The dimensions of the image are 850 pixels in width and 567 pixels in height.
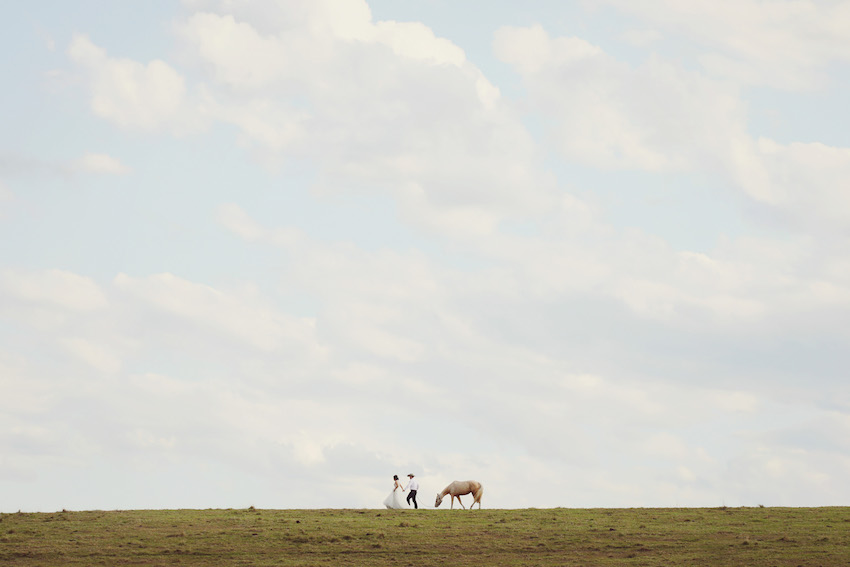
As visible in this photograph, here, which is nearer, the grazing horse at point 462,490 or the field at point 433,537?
the field at point 433,537

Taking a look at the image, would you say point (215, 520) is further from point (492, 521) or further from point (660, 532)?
point (660, 532)

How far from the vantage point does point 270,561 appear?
131 ft

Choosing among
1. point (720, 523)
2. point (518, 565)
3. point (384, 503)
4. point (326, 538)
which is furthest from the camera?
point (384, 503)

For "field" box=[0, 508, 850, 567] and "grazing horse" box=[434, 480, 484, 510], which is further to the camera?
"grazing horse" box=[434, 480, 484, 510]

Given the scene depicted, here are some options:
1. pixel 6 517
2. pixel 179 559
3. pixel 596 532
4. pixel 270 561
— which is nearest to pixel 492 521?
pixel 596 532

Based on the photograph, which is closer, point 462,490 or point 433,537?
point 433,537

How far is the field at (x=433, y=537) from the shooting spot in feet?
131

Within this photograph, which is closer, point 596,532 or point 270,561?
point 270,561

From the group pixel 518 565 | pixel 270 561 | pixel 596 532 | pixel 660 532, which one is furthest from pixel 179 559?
pixel 660 532

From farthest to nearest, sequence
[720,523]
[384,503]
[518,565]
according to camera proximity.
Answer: [384,503] → [720,523] → [518,565]

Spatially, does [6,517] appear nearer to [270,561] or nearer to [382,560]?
[270,561]

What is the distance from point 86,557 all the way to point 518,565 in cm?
1808

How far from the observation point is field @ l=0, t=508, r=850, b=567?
1576 inches

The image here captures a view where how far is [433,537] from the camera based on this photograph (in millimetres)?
43781
